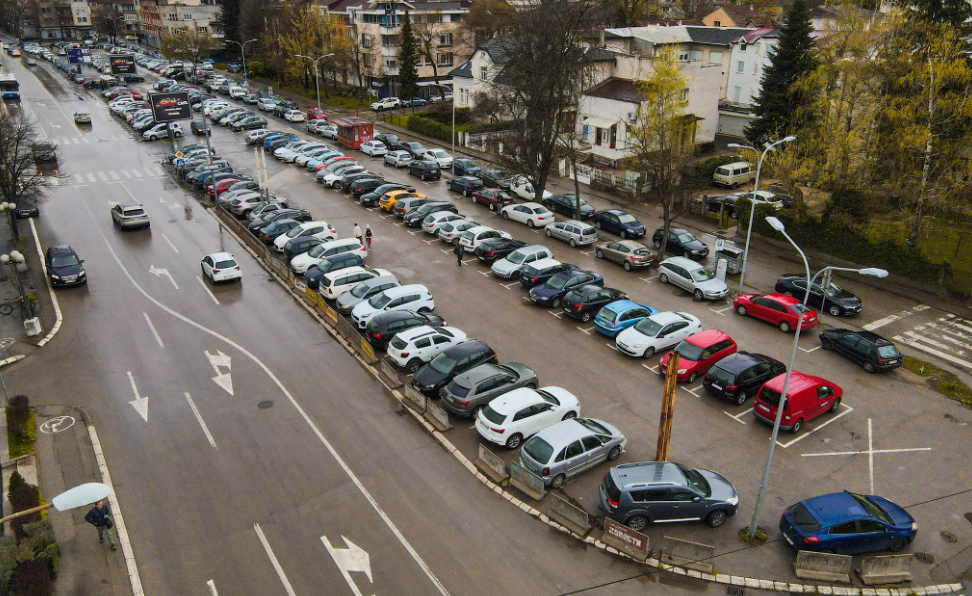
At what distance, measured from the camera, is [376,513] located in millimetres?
18344

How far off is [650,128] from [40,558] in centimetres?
3447

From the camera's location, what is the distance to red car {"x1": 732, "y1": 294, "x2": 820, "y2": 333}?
2917 cm

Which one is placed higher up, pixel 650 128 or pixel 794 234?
pixel 650 128

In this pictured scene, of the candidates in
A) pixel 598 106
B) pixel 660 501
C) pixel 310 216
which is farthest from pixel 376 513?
pixel 598 106

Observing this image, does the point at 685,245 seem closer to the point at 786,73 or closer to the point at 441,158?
the point at 786,73

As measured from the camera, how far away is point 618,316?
28109 millimetres

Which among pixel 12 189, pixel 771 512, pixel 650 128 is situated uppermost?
pixel 650 128

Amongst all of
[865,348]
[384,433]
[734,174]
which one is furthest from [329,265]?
[734,174]

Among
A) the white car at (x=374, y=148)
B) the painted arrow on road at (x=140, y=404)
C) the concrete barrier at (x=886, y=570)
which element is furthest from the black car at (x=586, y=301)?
the white car at (x=374, y=148)

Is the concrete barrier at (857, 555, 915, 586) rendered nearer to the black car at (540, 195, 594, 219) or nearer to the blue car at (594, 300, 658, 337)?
the blue car at (594, 300, 658, 337)

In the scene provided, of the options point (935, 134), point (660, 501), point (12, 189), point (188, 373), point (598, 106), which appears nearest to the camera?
point (660, 501)

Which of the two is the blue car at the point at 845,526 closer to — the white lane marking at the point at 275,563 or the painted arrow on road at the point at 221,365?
the white lane marking at the point at 275,563

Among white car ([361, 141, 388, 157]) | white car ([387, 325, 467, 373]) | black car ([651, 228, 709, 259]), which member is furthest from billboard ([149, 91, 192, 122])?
black car ([651, 228, 709, 259])

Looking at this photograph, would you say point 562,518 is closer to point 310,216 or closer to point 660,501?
point 660,501
